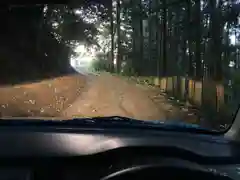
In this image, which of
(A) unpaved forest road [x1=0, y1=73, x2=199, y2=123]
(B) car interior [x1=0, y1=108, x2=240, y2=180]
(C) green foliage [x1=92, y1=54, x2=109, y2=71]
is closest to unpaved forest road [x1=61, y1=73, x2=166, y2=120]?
(A) unpaved forest road [x1=0, y1=73, x2=199, y2=123]

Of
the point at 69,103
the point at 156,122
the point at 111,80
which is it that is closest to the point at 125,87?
the point at 111,80

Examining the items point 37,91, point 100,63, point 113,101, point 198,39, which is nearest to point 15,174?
point 37,91

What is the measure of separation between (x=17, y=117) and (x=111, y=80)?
36.0 inches

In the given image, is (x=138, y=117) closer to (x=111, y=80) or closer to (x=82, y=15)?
(x=111, y=80)

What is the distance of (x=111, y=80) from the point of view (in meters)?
3.31

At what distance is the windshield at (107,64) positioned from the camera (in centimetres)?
288

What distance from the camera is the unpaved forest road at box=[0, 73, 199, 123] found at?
9.32 ft

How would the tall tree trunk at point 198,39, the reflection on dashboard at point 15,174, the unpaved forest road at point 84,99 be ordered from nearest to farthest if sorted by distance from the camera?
the reflection on dashboard at point 15,174
the unpaved forest road at point 84,99
the tall tree trunk at point 198,39

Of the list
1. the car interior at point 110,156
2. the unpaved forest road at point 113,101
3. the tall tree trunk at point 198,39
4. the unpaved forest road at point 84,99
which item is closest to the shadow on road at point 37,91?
the unpaved forest road at point 84,99

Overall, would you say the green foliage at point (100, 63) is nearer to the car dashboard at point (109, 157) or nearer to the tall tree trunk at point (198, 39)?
the tall tree trunk at point (198, 39)

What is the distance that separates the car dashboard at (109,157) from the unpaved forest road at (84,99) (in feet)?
2.73

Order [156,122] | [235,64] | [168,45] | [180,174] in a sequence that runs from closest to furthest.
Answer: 1. [180,174]
2. [156,122]
3. [235,64]
4. [168,45]

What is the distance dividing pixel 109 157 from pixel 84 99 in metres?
1.42

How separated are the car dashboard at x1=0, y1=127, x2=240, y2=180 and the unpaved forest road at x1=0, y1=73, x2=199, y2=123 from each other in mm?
832
